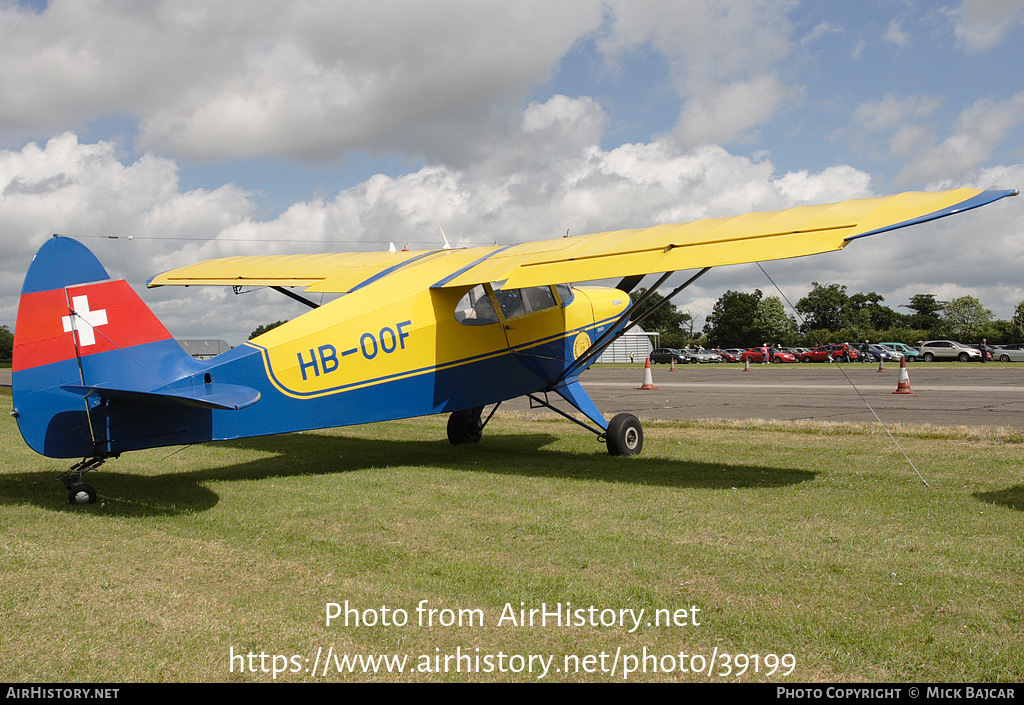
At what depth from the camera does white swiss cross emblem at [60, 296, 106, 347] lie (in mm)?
5977

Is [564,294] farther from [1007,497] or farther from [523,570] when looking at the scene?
[523,570]

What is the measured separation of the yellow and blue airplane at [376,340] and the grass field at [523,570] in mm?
826

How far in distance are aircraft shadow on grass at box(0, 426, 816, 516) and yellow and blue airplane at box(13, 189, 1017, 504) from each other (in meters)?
0.57

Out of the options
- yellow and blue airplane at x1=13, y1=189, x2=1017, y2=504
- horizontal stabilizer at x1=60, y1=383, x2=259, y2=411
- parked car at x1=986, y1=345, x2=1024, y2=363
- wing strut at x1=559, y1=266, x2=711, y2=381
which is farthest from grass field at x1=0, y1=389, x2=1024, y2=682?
parked car at x1=986, y1=345, x2=1024, y2=363

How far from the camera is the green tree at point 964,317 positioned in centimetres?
9000

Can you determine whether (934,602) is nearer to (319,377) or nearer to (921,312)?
(319,377)

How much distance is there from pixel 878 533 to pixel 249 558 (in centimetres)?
456

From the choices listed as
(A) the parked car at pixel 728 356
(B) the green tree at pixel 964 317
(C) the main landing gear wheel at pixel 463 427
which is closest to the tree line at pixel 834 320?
(B) the green tree at pixel 964 317

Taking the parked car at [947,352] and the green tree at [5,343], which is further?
the green tree at [5,343]

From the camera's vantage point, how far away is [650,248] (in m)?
A: 7.52

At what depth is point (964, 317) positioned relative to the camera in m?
93.8

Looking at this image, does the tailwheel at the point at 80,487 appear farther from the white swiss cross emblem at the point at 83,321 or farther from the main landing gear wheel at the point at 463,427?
the main landing gear wheel at the point at 463,427

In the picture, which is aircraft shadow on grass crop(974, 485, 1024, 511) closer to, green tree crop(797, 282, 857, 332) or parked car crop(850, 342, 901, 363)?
parked car crop(850, 342, 901, 363)

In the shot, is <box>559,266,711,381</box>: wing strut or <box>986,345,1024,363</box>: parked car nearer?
<box>559,266,711,381</box>: wing strut
